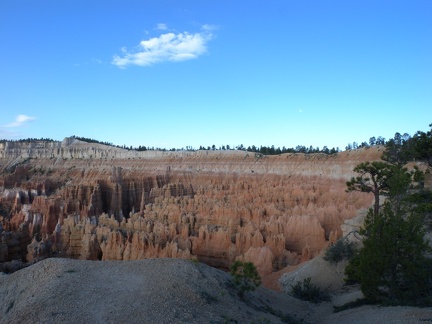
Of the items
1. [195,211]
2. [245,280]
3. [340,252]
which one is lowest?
[195,211]

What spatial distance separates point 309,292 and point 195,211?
675 inches

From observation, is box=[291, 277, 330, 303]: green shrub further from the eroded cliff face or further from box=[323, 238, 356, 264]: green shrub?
the eroded cliff face

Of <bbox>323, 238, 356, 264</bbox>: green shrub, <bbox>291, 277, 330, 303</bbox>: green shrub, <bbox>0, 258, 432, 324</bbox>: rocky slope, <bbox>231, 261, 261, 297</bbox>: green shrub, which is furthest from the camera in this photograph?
<bbox>323, 238, 356, 264</bbox>: green shrub

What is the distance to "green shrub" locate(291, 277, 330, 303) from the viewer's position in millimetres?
13312

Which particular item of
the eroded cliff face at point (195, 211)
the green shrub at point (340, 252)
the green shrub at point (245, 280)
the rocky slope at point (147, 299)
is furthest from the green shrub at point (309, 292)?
the eroded cliff face at point (195, 211)

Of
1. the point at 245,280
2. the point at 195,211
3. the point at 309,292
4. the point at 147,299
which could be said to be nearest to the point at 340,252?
the point at 309,292

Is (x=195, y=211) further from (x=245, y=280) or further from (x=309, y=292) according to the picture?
(x=245, y=280)

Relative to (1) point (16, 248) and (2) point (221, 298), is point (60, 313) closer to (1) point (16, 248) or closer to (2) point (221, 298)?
(2) point (221, 298)

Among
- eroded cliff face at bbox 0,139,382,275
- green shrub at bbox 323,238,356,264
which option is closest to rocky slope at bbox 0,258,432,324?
green shrub at bbox 323,238,356,264

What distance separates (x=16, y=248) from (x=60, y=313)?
2134 centimetres

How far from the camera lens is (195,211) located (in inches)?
1177

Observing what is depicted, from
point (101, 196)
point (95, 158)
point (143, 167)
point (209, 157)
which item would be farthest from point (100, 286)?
point (95, 158)

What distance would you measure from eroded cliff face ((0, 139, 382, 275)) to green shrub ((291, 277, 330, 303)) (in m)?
4.80

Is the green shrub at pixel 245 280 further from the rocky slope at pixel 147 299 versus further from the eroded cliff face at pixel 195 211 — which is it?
the eroded cliff face at pixel 195 211
